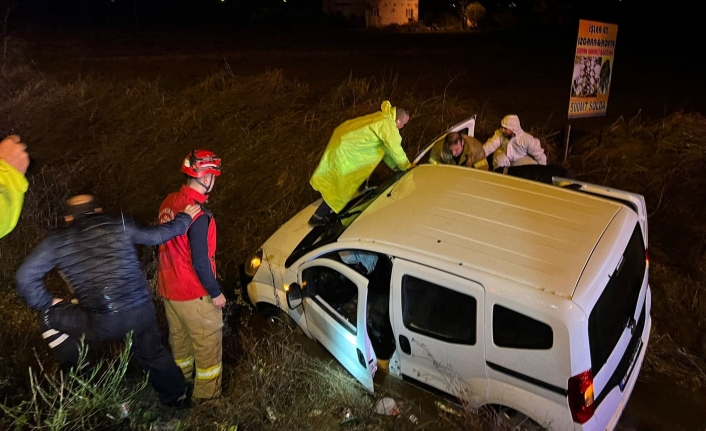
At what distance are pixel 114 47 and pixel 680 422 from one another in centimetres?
2048

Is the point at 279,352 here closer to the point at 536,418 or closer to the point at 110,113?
the point at 536,418

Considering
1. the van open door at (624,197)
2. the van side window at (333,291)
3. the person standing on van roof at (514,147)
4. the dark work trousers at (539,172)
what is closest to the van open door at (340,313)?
the van side window at (333,291)

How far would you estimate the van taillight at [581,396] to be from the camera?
269cm

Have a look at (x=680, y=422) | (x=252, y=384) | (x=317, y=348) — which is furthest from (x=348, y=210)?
(x=680, y=422)

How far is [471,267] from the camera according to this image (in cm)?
290

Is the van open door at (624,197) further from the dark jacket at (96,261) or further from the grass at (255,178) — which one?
the dark jacket at (96,261)

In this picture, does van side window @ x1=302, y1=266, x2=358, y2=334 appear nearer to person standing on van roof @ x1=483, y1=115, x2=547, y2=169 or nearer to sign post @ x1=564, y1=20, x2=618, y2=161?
person standing on van roof @ x1=483, y1=115, x2=547, y2=169

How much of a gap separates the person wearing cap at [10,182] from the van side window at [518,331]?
287 cm

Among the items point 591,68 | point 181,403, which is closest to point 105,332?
point 181,403

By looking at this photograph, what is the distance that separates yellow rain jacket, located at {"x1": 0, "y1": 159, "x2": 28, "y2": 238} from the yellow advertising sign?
5732 mm

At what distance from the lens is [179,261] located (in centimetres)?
351

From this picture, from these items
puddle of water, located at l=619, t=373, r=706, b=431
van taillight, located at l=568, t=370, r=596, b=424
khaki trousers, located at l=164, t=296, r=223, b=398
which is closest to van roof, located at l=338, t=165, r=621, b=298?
van taillight, located at l=568, t=370, r=596, b=424

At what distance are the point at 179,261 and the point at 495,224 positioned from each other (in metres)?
2.15

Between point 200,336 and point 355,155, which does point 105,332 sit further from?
point 355,155
